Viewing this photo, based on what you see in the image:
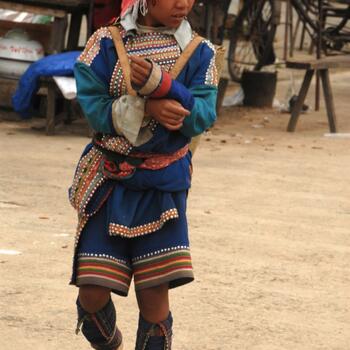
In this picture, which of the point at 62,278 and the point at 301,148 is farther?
the point at 301,148

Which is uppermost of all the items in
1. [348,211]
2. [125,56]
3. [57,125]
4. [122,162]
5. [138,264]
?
[125,56]

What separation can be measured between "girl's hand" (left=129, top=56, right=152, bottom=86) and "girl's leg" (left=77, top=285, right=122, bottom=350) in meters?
0.68

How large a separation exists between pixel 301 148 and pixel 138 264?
20.8 ft

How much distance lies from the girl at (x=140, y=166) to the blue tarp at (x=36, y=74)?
6.04 m

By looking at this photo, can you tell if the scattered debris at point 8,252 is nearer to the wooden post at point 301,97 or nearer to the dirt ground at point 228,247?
the dirt ground at point 228,247

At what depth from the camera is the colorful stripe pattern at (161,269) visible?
3.53 meters

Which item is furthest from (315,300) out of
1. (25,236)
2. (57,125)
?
(57,125)

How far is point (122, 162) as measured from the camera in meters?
3.51

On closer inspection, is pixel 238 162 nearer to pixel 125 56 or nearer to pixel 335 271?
pixel 335 271

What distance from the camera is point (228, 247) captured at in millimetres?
5992

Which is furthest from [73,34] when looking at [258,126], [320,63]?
[320,63]

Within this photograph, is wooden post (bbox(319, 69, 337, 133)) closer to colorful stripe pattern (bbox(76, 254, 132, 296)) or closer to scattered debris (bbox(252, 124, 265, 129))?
scattered debris (bbox(252, 124, 265, 129))

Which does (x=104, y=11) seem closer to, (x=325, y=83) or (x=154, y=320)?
(x=325, y=83)

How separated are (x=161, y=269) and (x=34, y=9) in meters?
6.99
